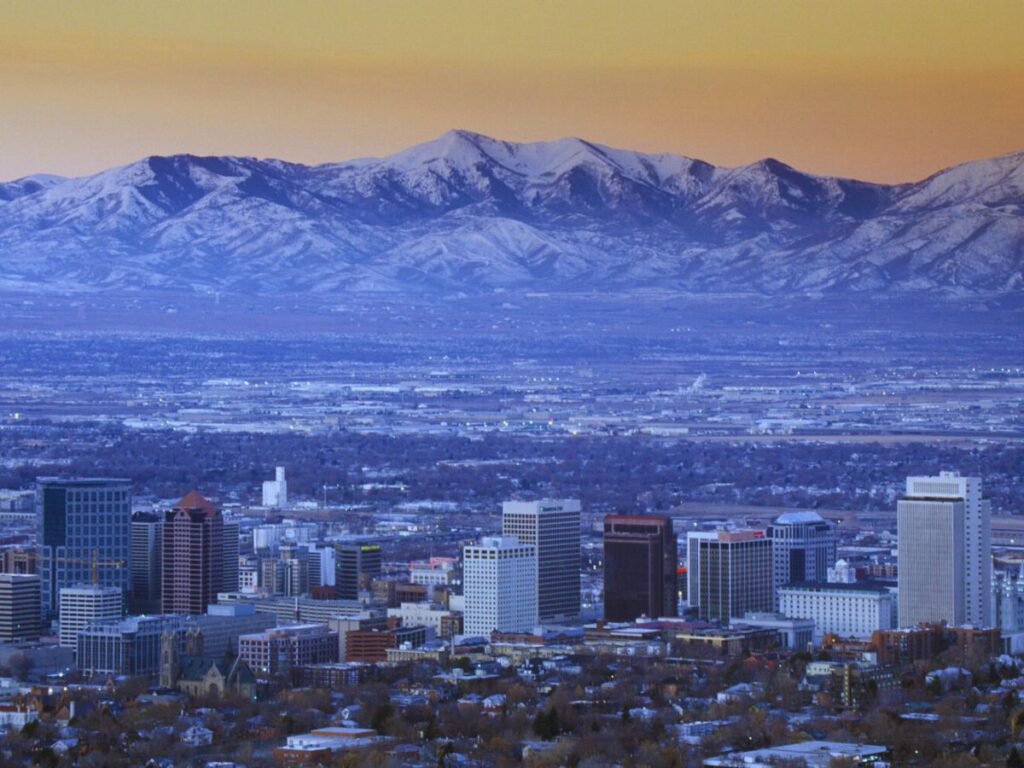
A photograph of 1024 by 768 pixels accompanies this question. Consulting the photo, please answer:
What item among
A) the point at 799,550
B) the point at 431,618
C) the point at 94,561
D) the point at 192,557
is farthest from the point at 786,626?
the point at 94,561

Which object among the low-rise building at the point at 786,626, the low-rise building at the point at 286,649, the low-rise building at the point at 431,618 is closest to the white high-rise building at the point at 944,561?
the low-rise building at the point at 786,626

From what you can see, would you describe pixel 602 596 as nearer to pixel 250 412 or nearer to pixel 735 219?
pixel 250 412

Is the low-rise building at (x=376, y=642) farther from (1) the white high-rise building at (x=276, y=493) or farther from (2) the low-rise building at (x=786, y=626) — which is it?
(1) the white high-rise building at (x=276, y=493)

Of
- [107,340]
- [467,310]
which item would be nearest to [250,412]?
[107,340]

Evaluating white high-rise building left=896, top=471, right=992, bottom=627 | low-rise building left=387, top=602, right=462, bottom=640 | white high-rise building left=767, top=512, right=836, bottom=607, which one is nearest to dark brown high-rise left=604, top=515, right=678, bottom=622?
white high-rise building left=767, top=512, right=836, bottom=607

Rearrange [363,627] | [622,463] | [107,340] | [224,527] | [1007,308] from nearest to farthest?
[363,627] < [224,527] < [622,463] < [107,340] < [1007,308]

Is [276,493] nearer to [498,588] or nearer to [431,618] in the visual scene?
[498,588]
